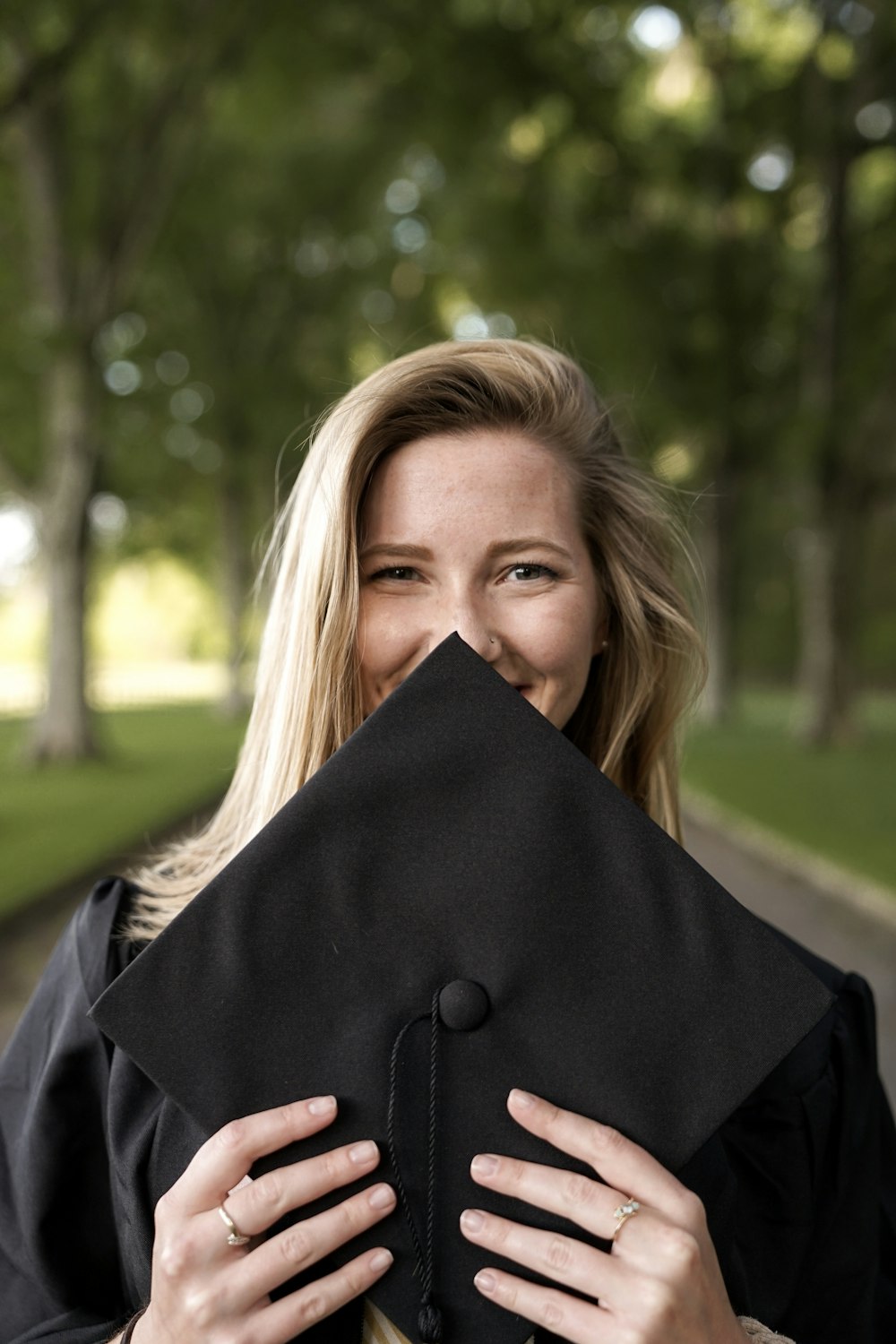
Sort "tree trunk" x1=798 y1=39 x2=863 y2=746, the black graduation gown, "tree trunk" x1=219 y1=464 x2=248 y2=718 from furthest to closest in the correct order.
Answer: "tree trunk" x1=219 y1=464 x2=248 y2=718
"tree trunk" x1=798 y1=39 x2=863 y2=746
the black graduation gown

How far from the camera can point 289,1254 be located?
114 centimetres

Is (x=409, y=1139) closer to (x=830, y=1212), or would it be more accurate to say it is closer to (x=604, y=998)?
(x=604, y=998)

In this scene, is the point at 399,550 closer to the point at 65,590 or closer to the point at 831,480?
the point at 65,590

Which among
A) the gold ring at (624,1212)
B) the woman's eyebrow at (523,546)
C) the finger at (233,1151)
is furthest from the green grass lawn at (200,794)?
the gold ring at (624,1212)

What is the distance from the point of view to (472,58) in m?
12.0

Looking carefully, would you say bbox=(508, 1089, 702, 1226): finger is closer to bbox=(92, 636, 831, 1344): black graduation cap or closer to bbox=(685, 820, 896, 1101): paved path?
bbox=(92, 636, 831, 1344): black graduation cap

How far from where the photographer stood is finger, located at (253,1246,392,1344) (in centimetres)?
113

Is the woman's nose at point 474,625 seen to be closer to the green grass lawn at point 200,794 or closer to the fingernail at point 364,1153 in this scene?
the fingernail at point 364,1153

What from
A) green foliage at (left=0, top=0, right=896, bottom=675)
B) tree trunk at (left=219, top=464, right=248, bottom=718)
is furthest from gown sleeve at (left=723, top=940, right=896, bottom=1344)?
tree trunk at (left=219, top=464, right=248, bottom=718)

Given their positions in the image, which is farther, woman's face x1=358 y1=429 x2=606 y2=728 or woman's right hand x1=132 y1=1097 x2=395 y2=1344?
woman's face x1=358 y1=429 x2=606 y2=728

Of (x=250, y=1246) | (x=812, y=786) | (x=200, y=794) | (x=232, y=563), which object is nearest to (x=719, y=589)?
(x=812, y=786)

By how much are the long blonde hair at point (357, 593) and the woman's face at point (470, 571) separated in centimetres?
4

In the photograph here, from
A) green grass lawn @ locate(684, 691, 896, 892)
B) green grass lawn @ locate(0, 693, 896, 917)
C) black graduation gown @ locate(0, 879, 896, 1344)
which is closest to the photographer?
black graduation gown @ locate(0, 879, 896, 1344)

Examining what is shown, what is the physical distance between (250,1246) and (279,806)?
0.56 meters
